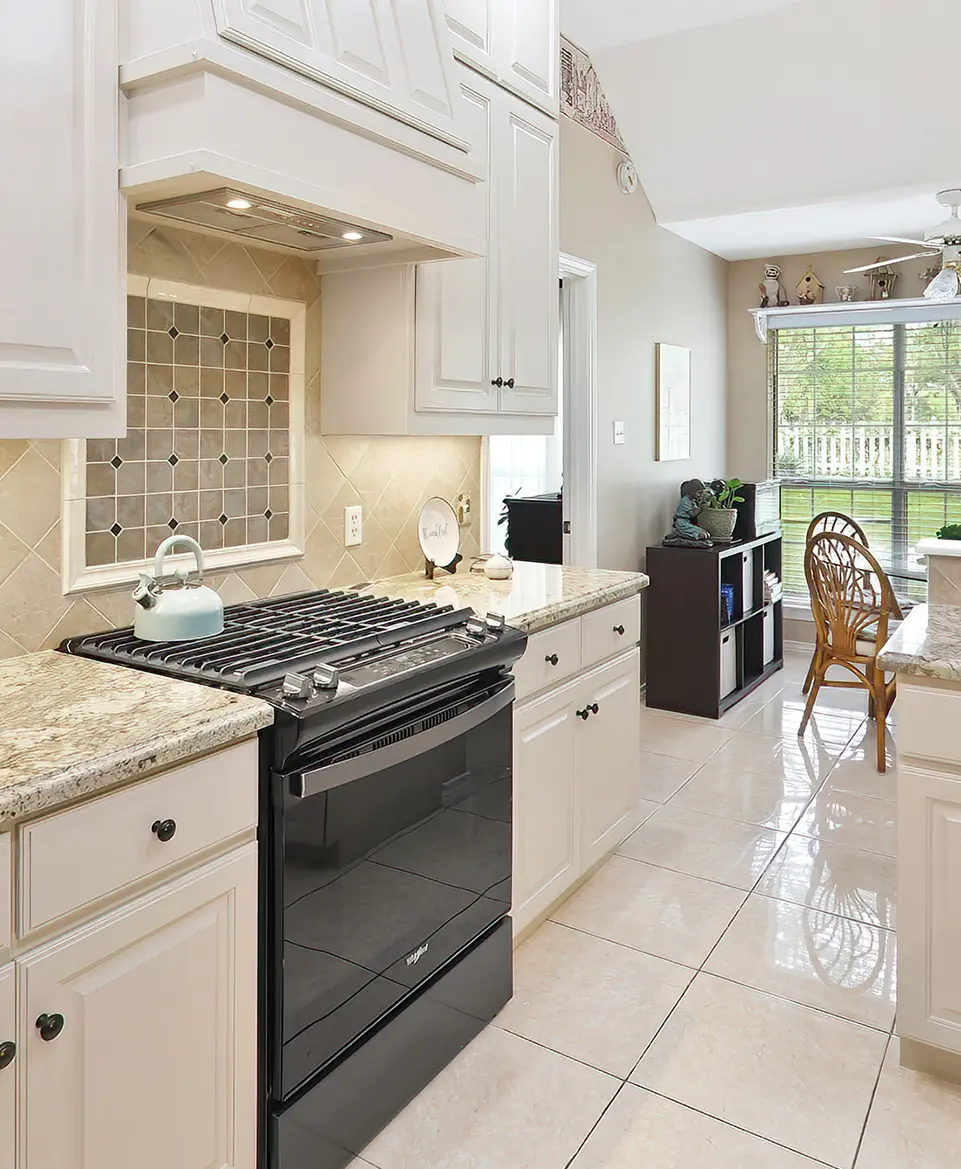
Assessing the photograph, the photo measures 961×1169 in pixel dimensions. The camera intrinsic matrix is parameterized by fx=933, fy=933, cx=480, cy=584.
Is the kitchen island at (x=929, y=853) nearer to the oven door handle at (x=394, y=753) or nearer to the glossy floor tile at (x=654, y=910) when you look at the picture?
the glossy floor tile at (x=654, y=910)

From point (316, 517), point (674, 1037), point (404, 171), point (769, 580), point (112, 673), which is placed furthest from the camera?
point (769, 580)

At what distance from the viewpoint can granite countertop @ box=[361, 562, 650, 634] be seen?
244 centimetres

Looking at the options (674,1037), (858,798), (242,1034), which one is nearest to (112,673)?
(242,1034)

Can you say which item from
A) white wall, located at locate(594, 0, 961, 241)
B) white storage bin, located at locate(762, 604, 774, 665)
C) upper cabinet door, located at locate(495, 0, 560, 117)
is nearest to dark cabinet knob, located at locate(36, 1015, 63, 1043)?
upper cabinet door, located at locate(495, 0, 560, 117)

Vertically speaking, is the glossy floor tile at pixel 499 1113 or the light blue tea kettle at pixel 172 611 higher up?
the light blue tea kettle at pixel 172 611

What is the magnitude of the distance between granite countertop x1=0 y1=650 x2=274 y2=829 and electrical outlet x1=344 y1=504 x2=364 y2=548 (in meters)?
1.02

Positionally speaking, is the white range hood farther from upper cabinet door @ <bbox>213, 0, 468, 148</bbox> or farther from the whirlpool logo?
the whirlpool logo

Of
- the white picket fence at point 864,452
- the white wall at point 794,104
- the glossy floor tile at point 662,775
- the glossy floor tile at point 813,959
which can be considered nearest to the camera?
the glossy floor tile at point 813,959

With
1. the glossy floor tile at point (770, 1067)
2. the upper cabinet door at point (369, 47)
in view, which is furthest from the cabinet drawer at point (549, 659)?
the upper cabinet door at point (369, 47)

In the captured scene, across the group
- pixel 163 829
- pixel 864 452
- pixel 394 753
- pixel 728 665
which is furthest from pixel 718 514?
pixel 163 829

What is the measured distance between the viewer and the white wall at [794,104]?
384 cm

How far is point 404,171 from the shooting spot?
2.06 m

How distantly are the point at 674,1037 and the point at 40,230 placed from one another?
7.00 feet

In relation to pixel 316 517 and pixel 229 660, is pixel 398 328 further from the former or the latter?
pixel 229 660
